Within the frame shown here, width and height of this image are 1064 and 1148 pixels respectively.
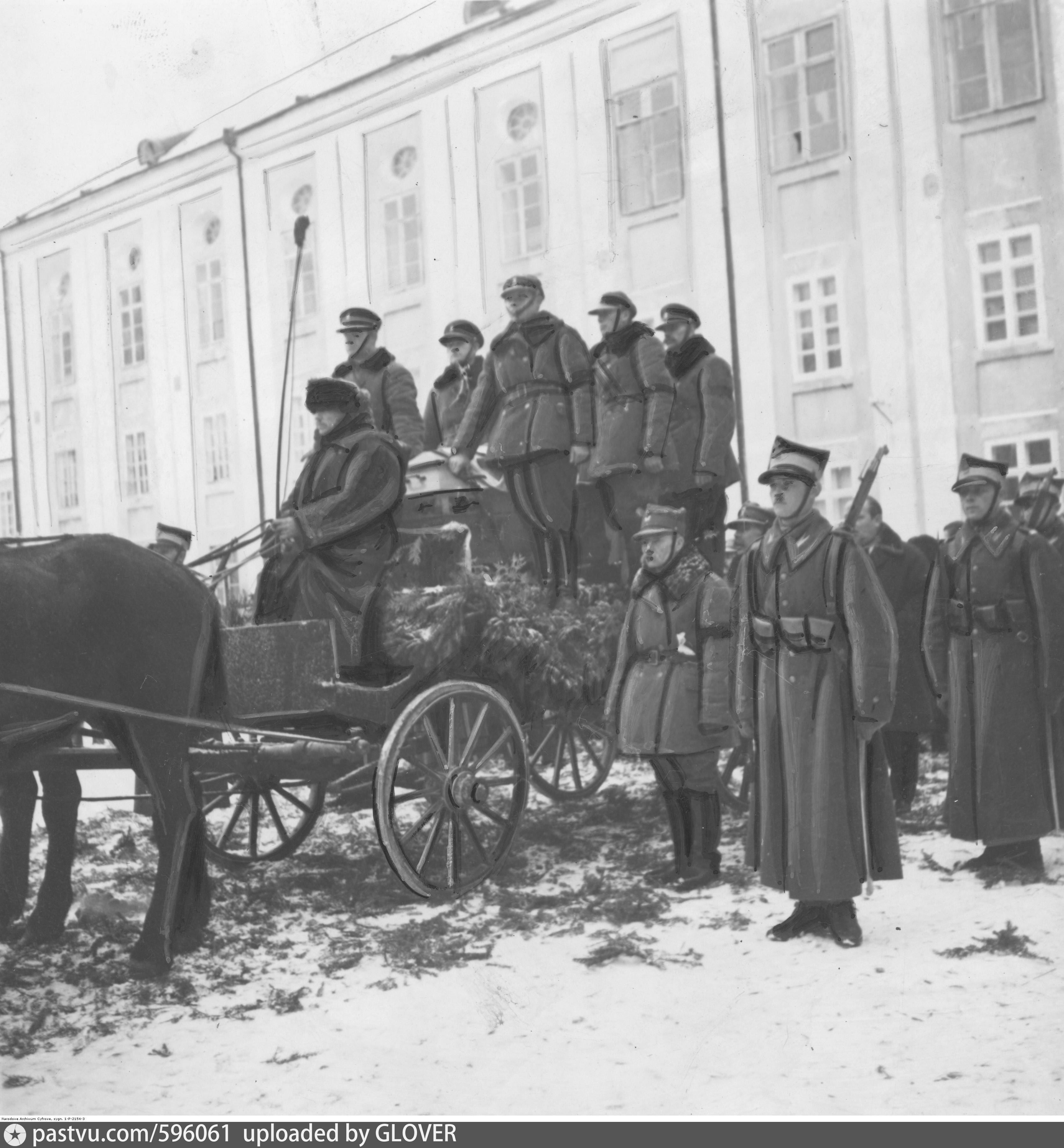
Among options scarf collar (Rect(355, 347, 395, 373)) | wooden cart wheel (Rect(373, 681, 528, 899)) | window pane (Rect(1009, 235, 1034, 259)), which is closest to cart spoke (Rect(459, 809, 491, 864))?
wooden cart wheel (Rect(373, 681, 528, 899))

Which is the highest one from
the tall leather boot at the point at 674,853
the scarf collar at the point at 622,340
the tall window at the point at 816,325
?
the scarf collar at the point at 622,340

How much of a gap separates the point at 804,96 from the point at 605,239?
786mm

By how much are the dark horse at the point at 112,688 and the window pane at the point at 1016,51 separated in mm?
2899

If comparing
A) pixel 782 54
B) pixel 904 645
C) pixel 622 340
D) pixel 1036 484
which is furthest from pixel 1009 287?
pixel 904 645

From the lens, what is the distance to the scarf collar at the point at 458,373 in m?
5.70

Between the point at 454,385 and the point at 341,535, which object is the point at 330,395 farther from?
the point at 454,385

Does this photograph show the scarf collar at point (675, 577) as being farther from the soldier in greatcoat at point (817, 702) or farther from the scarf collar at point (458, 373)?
the scarf collar at point (458, 373)

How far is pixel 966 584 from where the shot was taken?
453 cm

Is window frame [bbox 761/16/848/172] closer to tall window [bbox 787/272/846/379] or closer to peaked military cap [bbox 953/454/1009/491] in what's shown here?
tall window [bbox 787/272/846/379]

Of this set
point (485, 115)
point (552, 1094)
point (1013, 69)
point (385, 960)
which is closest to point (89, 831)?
point (385, 960)

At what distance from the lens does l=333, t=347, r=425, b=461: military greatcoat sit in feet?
17.3

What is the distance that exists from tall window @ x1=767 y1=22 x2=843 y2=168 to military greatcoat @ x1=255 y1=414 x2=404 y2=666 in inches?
65.0

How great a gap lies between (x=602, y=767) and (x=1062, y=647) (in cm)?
199

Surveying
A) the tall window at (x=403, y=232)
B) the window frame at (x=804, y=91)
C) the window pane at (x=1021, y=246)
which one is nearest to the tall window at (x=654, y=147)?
the window frame at (x=804, y=91)
